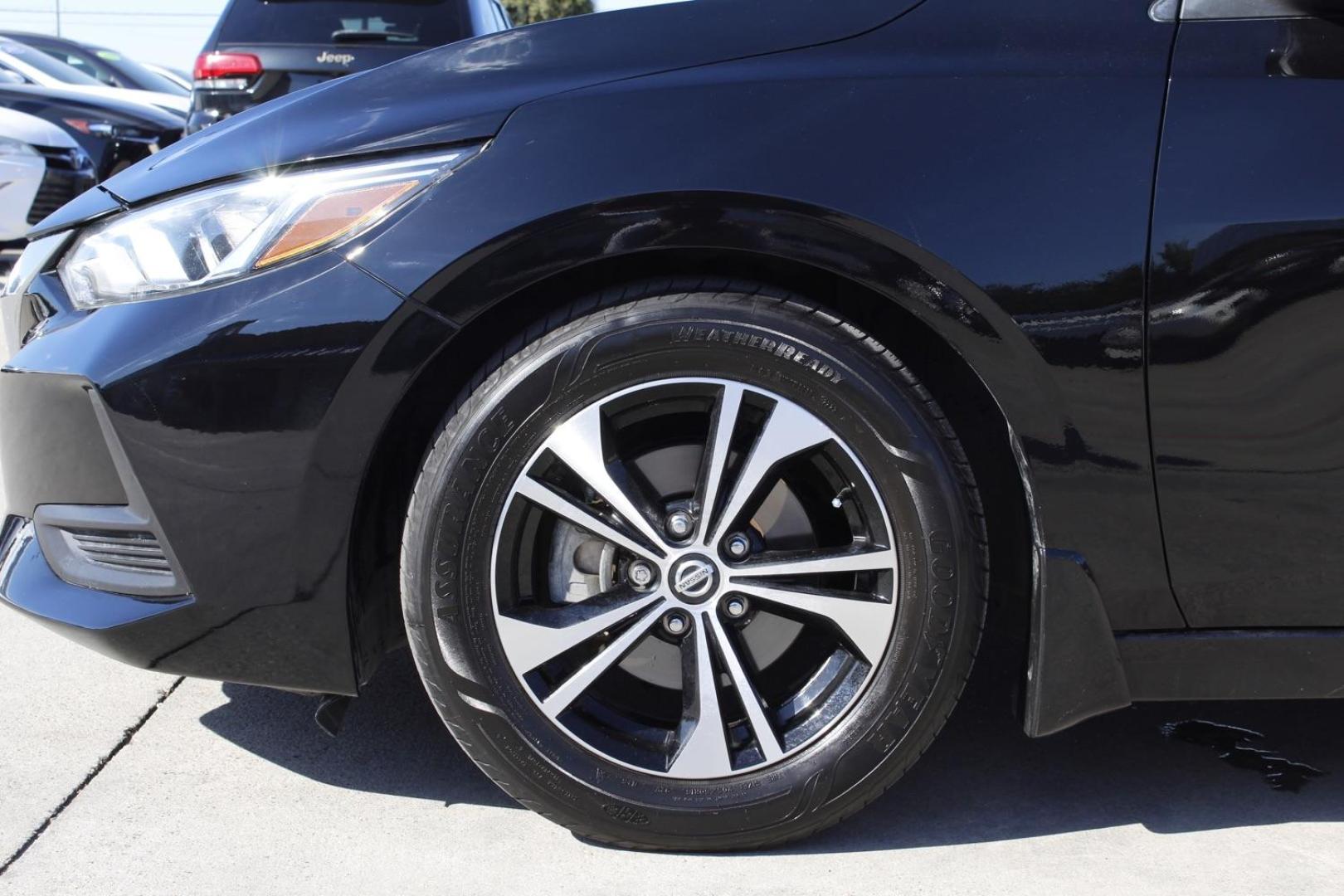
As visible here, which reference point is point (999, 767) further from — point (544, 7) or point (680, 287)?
point (544, 7)

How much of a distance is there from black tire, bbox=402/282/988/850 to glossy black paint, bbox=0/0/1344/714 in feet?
0.31

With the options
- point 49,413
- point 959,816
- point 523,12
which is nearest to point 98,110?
point 49,413

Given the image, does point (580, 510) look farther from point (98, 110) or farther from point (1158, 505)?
point (98, 110)

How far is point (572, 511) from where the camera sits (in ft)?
6.51

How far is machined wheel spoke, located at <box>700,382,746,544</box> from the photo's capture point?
1957 millimetres

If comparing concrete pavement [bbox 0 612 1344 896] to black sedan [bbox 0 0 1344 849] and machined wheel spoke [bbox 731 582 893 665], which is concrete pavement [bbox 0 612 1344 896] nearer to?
black sedan [bbox 0 0 1344 849]

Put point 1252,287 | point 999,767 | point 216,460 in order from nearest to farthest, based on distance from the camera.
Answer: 1. point 1252,287
2. point 216,460
3. point 999,767

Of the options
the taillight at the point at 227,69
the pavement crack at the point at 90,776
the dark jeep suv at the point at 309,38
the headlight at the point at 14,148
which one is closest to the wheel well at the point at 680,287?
the pavement crack at the point at 90,776

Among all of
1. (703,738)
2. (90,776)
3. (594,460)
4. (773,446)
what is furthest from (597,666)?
(90,776)

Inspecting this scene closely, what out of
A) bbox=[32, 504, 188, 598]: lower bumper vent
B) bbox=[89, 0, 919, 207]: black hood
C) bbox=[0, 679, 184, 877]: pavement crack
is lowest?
bbox=[0, 679, 184, 877]: pavement crack

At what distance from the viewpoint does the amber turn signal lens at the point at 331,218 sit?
1.91 m

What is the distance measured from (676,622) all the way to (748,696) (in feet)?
0.52

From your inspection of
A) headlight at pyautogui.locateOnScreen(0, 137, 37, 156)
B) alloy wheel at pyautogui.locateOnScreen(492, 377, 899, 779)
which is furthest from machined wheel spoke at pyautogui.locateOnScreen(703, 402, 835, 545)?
headlight at pyautogui.locateOnScreen(0, 137, 37, 156)

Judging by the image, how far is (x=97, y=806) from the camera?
2.22 metres
